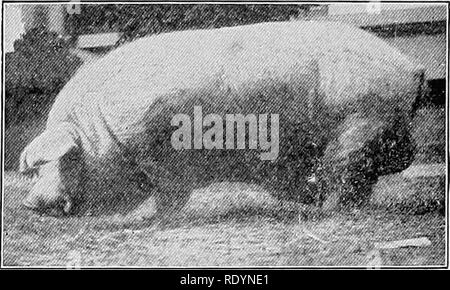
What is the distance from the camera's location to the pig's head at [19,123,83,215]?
163 cm

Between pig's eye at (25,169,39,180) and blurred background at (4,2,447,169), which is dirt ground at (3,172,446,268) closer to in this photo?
pig's eye at (25,169,39,180)

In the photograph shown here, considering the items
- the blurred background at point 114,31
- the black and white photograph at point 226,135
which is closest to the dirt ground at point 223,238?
the black and white photograph at point 226,135

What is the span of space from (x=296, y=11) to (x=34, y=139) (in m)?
0.68

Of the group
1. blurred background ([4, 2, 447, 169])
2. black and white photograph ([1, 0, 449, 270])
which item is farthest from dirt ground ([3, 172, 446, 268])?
blurred background ([4, 2, 447, 169])

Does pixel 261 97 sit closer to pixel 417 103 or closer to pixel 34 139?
pixel 417 103

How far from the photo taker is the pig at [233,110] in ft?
5.34

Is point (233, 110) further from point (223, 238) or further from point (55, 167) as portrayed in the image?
point (55, 167)

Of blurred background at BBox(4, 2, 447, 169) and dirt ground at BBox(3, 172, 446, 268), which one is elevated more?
blurred background at BBox(4, 2, 447, 169)

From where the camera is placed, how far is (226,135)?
163cm

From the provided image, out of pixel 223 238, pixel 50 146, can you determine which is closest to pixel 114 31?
pixel 50 146

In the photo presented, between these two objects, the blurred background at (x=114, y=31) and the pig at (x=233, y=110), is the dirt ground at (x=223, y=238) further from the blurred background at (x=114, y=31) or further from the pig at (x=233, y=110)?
the blurred background at (x=114, y=31)

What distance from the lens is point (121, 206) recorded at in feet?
5.39

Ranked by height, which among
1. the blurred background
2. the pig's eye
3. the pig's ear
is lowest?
the pig's eye
